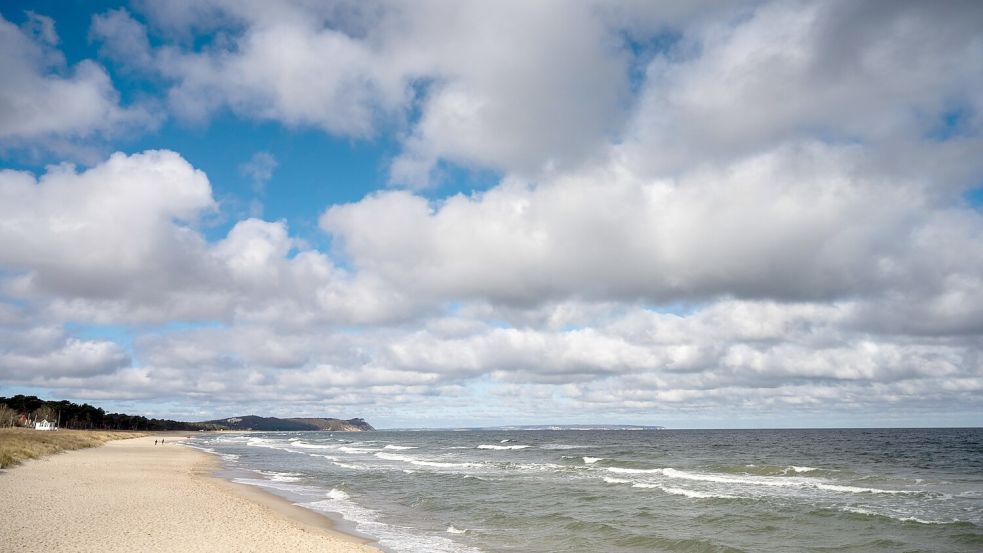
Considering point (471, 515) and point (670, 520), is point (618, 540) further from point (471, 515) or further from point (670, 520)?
point (471, 515)

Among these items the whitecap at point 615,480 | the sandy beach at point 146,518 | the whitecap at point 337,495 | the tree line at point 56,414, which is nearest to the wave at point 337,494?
the whitecap at point 337,495

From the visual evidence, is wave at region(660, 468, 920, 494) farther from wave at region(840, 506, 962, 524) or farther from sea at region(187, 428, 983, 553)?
wave at region(840, 506, 962, 524)

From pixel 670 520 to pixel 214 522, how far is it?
1648cm

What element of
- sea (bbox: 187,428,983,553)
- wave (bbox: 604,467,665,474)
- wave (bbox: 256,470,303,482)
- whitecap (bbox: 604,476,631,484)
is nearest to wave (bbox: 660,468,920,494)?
sea (bbox: 187,428,983,553)

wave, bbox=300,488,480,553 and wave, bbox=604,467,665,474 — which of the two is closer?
wave, bbox=300,488,480,553

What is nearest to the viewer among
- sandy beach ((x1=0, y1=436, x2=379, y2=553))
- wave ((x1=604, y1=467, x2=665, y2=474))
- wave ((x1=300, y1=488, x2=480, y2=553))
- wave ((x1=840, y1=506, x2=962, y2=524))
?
sandy beach ((x1=0, y1=436, x2=379, y2=553))

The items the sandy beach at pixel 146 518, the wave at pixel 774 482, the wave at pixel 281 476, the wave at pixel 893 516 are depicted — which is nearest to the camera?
the sandy beach at pixel 146 518

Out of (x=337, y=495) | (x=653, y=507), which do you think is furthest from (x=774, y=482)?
(x=337, y=495)

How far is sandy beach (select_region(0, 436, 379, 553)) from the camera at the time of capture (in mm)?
15000

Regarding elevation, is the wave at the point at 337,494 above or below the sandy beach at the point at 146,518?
below

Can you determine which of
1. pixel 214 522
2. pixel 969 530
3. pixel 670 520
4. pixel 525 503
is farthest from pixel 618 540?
pixel 214 522

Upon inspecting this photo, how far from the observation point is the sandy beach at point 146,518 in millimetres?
15000

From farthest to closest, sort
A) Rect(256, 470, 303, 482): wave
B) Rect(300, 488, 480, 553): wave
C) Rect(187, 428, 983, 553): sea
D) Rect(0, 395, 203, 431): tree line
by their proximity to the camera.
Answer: Rect(0, 395, 203, 431): tree line, Rect(256, 470, 303, 482): wave, Rect(187, 428, 983, 553): sea, Rect(300, 488, 480, 553): wave

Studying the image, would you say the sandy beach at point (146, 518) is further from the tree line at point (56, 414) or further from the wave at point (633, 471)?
the tree line at point (56, 414)
